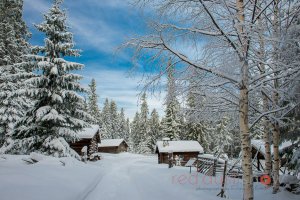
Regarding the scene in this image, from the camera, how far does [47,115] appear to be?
17.6 metres

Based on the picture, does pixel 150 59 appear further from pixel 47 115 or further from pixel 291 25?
pixel 47 115

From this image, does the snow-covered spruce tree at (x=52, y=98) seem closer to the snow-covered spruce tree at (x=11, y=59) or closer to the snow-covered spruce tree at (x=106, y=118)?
the snow-covered spruce tree at (x=11, y=59)

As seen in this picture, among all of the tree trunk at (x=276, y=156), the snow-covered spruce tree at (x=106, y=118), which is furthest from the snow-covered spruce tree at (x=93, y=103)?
the tree trunk at (x=276, y=156)

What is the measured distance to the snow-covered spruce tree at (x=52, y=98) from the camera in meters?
17.8

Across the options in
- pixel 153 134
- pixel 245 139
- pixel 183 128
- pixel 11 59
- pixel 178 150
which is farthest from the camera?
pixel 153 134

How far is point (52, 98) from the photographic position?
18094 mm

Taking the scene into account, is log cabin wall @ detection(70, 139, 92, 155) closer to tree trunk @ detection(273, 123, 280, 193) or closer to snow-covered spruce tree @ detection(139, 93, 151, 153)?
tree trunk @ detection(273, 123, 280, 193)

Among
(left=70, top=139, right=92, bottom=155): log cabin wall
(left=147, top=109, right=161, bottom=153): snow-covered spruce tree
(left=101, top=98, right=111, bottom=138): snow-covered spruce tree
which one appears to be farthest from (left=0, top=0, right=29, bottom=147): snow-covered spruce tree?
(left=101, top=98, right=111, bottom=138): snow-covered spruce tree

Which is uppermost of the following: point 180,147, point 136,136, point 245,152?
point 245,152

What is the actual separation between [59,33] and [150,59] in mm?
15415

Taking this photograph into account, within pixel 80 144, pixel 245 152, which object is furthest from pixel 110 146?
pixel 245 152

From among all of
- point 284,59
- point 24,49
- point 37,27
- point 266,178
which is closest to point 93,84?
point 24,49

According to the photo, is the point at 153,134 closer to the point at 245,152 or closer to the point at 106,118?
the point at 106,118

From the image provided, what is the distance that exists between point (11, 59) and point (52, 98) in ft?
37.1
